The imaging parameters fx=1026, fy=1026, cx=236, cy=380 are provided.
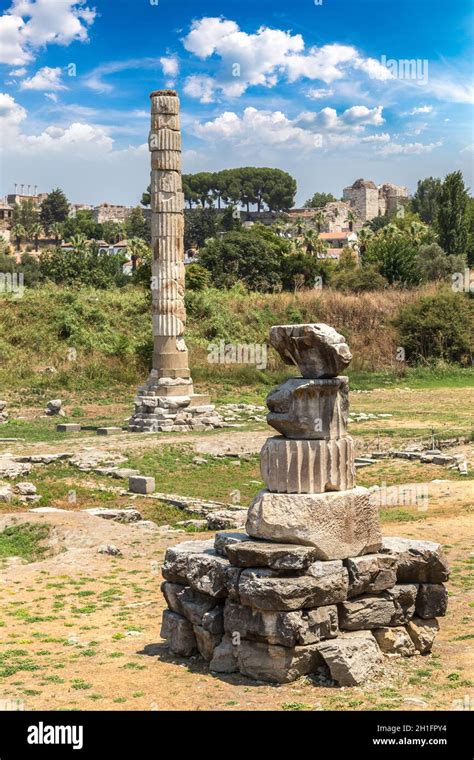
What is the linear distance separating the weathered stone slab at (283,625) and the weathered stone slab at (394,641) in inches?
22.0

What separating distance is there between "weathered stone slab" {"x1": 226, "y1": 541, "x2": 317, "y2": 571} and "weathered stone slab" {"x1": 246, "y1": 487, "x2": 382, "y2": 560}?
12 cm

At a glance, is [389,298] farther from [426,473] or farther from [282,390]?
[282,390]

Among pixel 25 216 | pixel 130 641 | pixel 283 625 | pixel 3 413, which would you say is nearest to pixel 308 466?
pixel 283 625

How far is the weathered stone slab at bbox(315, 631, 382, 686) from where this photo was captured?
8250mm

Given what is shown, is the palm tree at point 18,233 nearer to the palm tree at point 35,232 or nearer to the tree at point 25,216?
the palm tree at point 35,232

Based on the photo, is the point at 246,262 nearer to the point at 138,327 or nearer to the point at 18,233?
the point at 138,327

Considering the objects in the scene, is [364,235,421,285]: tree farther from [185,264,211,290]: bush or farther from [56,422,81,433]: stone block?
[56,422,81,433]: stone block

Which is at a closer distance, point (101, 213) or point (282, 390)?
point (282, 390)

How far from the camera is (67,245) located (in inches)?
3735

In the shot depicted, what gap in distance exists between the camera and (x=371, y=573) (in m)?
8.84

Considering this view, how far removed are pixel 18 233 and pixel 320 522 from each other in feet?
319

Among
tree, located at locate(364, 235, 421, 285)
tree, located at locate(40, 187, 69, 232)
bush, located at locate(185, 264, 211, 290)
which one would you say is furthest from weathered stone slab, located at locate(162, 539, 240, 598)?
tree, located at locate(40, 187, 69, 232)
